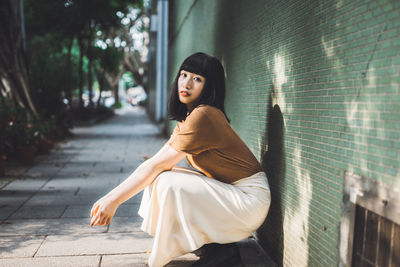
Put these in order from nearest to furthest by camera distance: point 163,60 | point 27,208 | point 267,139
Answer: point 267,139 → point 27,208 → point 163,60

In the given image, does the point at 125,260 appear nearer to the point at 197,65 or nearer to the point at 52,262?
the point at 52,262

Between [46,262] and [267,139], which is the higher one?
[267,139]

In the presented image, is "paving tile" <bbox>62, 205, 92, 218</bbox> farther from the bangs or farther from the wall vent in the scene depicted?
the wall vent

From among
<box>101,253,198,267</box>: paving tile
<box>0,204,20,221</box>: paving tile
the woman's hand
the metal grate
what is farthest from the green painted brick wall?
<box>0,204,20,221</box>: paving tile

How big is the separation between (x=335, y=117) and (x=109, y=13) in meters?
16.4

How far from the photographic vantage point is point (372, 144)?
1.87 m

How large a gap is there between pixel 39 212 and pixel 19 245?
40.8 inches

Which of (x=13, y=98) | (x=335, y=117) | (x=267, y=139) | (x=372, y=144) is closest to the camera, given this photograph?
(x=372, y=144)

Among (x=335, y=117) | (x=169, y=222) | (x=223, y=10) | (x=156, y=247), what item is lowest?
(x=156, y=247)

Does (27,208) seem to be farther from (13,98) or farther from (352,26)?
(13,98)

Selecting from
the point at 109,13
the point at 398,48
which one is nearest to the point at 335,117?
the point at 398,48

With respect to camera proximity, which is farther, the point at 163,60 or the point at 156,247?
the point at 163,60

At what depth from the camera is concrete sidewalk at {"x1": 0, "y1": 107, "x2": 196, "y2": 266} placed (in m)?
3.25

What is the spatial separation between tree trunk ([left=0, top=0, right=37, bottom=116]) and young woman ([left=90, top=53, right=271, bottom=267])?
304 inches
